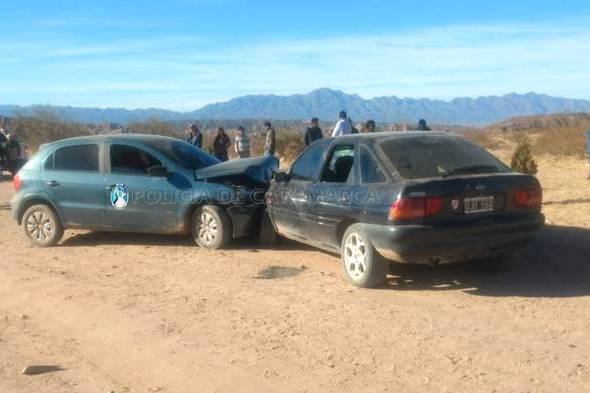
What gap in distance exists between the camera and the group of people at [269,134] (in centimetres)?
1547

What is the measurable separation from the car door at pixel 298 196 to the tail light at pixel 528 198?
2153 millimetres

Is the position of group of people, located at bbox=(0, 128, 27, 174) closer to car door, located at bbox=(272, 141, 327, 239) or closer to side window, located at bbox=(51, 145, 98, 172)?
side window, located at bbox=(51, 145, 98, 172)

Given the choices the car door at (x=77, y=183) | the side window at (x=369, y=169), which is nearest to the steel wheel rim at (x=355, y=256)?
the side window at (x=369, y=169)

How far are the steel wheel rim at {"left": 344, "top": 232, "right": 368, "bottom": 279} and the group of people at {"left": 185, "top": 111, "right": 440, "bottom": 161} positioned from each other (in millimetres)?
8459

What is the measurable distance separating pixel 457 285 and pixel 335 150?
1.96m

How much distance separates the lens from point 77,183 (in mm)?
9453

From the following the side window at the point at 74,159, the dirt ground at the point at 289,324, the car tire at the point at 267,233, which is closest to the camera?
the dirt ground at the point at 289,324

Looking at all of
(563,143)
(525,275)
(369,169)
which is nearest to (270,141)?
(369,169)

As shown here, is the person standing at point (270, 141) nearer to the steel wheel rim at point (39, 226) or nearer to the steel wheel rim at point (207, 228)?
the steel wheel rim at point (39, 226)

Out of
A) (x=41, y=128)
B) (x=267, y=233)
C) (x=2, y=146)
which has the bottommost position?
(x=267, y=233)

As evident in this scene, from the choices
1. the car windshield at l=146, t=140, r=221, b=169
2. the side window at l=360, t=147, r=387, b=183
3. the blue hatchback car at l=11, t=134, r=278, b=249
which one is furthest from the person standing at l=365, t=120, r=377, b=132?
the side window at l=360, t=147, r=387, b=183

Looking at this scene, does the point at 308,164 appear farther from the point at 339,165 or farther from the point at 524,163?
the point at 524,163

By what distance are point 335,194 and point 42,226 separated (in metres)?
4.80

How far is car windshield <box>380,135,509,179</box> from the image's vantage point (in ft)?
21.5
